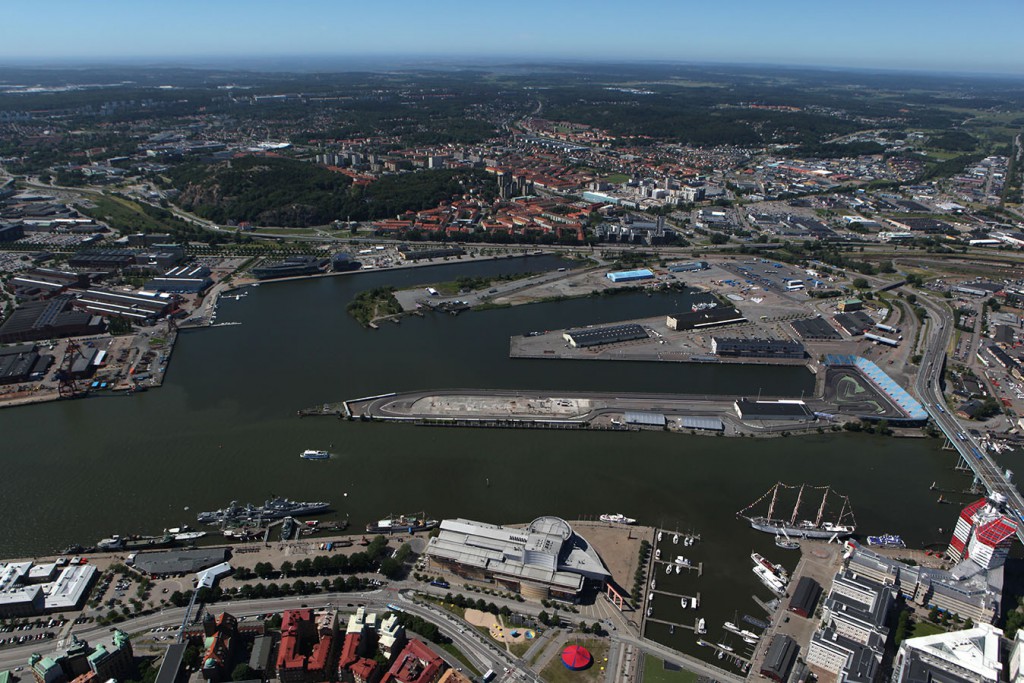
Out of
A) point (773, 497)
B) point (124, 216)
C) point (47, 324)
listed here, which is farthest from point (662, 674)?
point (124, 216)

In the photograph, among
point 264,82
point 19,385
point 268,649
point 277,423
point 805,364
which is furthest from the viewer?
point 264,82

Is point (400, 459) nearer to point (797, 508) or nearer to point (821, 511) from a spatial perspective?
point (797, 508)

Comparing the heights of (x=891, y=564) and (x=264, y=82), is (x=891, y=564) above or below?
below

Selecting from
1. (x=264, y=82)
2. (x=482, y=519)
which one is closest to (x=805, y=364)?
(x=482, y=519)

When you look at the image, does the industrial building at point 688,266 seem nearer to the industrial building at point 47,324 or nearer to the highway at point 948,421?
the highway at point 948,421

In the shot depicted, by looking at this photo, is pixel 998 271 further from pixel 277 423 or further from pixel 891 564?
pixel 277 423

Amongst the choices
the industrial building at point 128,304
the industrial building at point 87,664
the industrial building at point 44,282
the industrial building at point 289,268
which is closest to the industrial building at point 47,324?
the industrial building at point 128,304

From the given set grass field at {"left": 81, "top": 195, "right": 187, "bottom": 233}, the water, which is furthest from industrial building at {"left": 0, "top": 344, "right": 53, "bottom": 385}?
grass field at {"left": 81, "top": 195, "right": 187, "bottom": 233}
